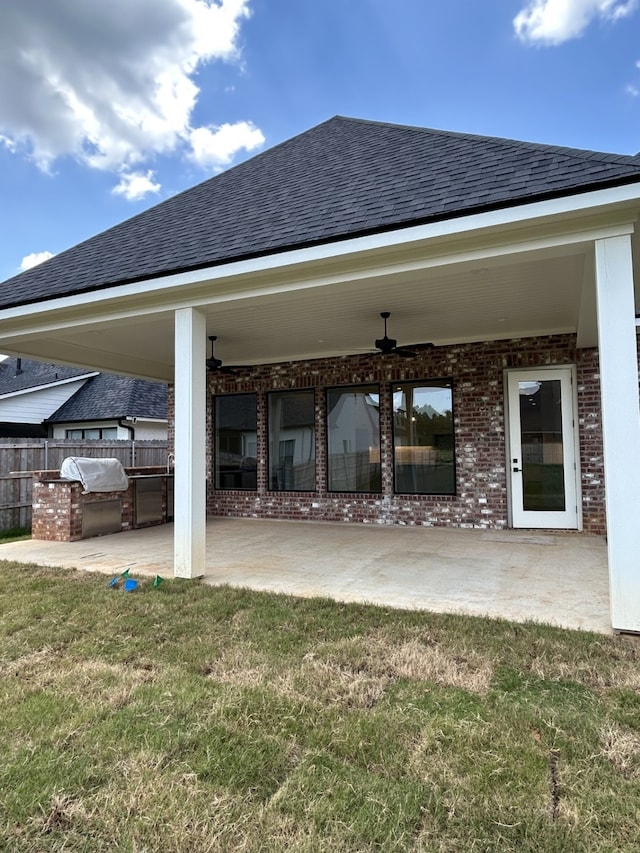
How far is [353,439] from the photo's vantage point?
846 centimetres

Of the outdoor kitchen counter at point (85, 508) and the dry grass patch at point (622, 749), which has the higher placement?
the outdoor kitchen counter at point (85, 508)

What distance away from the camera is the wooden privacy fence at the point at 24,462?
8.91 m

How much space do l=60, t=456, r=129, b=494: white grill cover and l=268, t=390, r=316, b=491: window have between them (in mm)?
2611

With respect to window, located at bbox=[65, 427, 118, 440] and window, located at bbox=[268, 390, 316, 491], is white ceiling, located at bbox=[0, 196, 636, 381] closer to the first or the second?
window, located at bbox=[268, 390, 316, 491]

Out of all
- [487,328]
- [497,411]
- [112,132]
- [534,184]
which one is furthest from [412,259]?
[112,132]

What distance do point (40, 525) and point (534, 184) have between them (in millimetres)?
7395

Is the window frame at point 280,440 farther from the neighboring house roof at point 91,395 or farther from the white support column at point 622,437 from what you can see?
the neighboring house roof at point 91,395

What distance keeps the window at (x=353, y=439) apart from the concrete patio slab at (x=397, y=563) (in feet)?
2.66

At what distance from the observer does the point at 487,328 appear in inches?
275

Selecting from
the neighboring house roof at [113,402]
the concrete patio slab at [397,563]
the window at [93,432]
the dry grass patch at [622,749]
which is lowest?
the concrete patio slab at [397,563]

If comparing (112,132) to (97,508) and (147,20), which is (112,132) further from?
(97,508)

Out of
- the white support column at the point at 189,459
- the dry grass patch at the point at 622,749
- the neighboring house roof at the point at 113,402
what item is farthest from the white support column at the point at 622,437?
the neighboring house roof at the point at 113,402

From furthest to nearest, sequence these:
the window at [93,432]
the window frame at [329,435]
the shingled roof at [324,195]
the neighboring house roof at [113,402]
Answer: the window at [93,432]
the neighboring house roof at [113,402]
the window frame at [329,435]
the shingled roof at [324,195]

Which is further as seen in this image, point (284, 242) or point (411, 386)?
point (411, 386)
